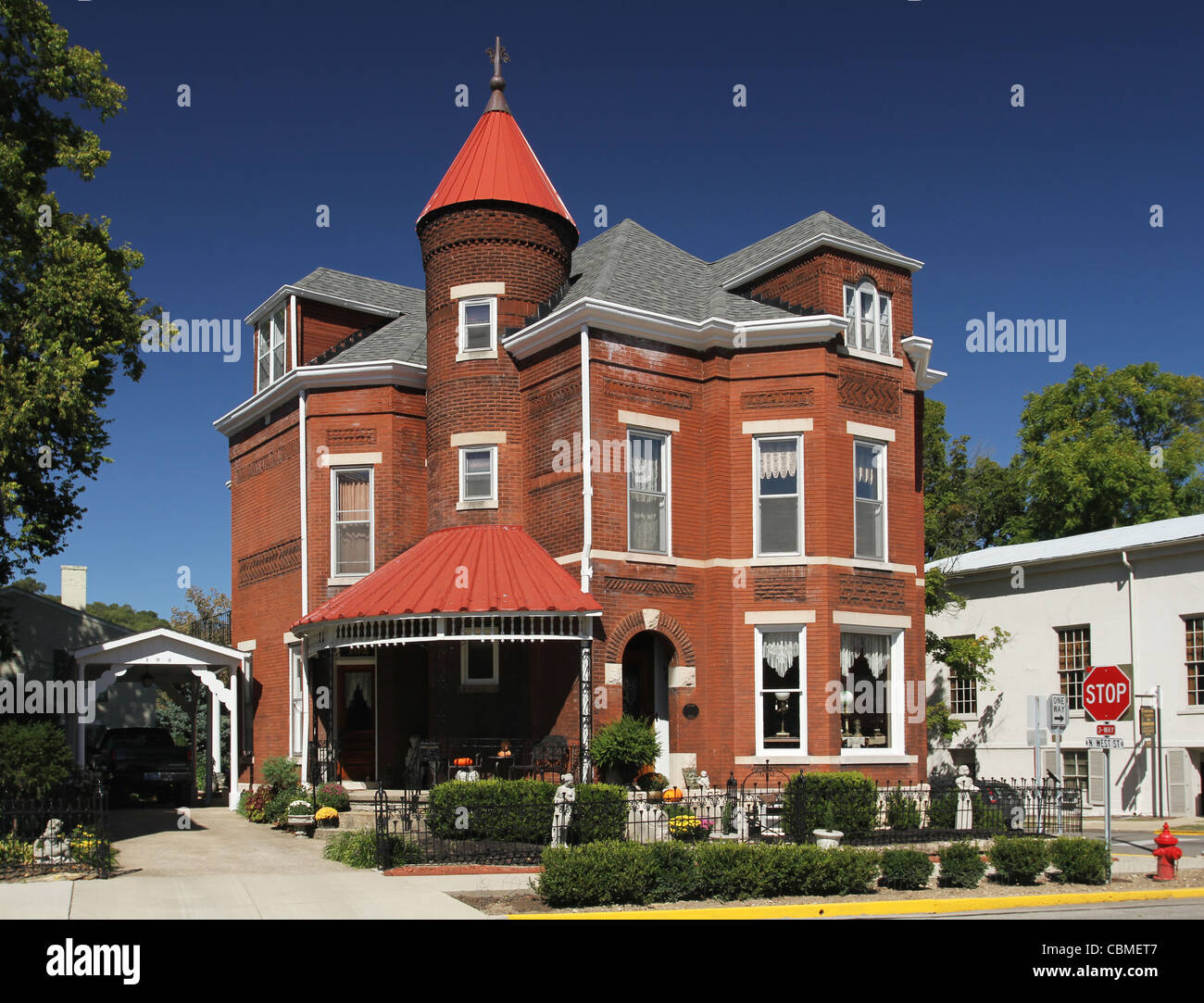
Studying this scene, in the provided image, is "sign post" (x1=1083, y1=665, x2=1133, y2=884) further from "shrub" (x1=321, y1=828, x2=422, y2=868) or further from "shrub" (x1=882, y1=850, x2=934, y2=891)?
"shrub" (x1=321, y1=828, x2=422, y2=868)

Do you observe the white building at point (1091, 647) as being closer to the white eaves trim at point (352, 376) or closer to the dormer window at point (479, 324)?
the dormer window at point (479, 324)

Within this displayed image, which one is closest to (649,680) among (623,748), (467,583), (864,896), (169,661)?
(623,748)

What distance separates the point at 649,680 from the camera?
2359 centimetres

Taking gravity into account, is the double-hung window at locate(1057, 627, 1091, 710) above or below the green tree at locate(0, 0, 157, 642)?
below

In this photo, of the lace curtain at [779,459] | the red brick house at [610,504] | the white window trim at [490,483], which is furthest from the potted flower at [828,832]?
the white window trim at [490,483]

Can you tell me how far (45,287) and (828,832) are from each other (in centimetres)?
1582

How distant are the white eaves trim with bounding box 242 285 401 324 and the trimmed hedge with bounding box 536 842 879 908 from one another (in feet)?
60.0

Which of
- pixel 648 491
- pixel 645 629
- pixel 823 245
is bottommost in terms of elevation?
pixel 645 629

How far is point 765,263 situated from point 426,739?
39.9ft

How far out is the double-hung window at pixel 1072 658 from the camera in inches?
1345

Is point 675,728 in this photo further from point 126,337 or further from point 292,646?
point 126,337

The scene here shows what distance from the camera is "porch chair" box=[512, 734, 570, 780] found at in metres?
21.2

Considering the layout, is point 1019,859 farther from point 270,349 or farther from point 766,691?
point 270,349

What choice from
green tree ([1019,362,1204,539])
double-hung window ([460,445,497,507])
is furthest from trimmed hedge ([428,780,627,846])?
green tree ([1019,362,1204,539])
